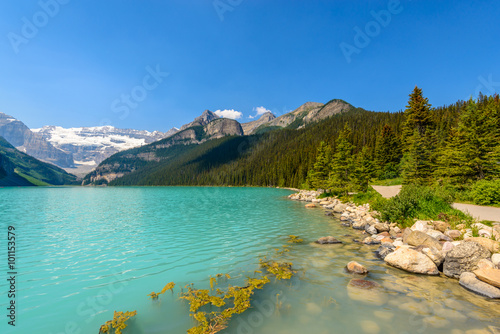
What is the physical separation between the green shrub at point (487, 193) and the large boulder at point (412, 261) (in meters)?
14.2

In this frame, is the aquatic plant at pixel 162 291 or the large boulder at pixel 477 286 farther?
the aquatic plant at pixel 162 291

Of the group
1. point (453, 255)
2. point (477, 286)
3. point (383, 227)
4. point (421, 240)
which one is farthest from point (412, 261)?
point (383, 227)

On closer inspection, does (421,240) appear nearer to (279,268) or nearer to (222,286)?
(279,268)

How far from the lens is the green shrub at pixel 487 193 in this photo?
18.5 meters

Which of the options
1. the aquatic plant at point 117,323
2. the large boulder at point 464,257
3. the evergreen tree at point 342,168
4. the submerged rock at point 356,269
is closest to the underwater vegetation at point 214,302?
the aquatic plant at point 117,323

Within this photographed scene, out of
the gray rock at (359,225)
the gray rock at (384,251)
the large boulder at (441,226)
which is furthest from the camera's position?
the gray rock at (359,225)

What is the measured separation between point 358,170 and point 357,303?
42.1m

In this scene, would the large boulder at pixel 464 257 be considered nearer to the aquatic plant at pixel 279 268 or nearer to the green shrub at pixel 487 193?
the aquatic plant at pixel 279 268

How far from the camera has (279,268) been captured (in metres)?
11.1

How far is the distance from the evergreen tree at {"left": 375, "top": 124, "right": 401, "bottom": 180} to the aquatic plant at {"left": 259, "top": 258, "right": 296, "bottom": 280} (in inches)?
2367

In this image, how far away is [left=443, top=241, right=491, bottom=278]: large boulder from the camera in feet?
32.0

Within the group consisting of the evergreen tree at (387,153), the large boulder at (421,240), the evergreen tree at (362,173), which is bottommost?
the large boulder at (421,240)

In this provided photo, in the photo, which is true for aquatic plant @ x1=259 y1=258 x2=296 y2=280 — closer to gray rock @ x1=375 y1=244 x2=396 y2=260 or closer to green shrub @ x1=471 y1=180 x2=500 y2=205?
gray rock @ x1=375 y1=244 x2=396 y2=260

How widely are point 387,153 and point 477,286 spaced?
67.6 metres
